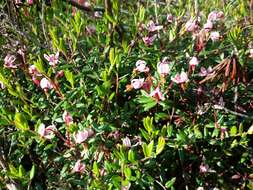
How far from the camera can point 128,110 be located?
2459mm

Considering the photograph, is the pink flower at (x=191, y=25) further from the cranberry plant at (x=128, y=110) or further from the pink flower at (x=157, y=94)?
the pink flower at (x=157, y=94)

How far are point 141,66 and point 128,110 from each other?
26 centimetres

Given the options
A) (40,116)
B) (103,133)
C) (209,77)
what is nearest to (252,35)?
(209,77)

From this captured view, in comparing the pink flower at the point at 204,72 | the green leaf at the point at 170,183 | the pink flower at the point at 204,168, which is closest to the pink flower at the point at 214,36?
the pink flower at the point at 204,72

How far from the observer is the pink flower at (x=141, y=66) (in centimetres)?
237

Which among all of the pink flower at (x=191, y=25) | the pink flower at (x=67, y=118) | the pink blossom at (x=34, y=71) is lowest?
the pink flower at (x=67, y=118)

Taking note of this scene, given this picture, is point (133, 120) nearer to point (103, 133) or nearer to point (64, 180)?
point (103, 133)

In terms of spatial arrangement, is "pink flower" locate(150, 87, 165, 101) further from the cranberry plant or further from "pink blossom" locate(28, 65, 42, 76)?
"pink blossom" locate(28, 65, 42, 76)

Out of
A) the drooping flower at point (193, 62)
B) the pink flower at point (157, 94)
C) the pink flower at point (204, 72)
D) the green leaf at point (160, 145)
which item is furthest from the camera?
the pink flower at point (204, 72)

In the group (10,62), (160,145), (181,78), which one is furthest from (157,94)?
(10,62)

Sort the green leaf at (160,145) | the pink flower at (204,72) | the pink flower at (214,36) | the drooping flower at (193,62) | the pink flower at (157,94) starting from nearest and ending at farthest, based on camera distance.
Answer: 1. the green leaf at (160,145)
2. the pink flower at (157,94)
3. the drooping flower at (193,62)
4. the pink flower at (204,72)
5. the pink flower at (214,36)

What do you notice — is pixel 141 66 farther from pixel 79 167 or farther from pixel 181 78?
pixel 79 167

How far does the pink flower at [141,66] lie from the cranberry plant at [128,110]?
0.03 m

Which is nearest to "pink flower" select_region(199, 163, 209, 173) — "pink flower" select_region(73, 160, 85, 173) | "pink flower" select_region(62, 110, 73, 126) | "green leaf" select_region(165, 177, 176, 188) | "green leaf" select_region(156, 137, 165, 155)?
"green leaf" select_region(165, 177, 176, 188)
